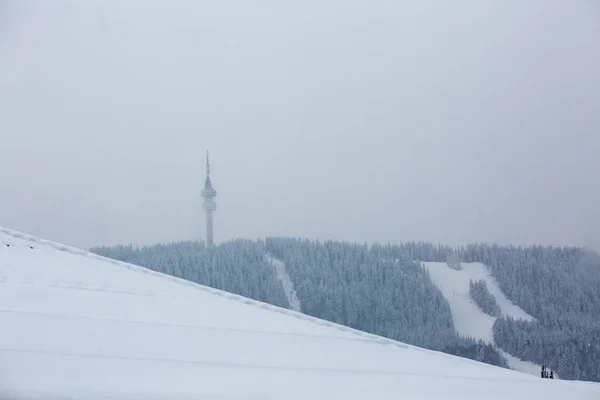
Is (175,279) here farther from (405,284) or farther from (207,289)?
(405,284)

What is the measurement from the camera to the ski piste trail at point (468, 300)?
27281 mm

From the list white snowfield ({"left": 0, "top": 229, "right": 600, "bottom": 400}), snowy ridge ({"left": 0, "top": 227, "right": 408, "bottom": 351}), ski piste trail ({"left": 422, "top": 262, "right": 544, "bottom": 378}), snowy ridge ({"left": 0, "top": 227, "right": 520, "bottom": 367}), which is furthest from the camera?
ski piste trail ({"left": 422, "top": 262, "right": 544, "bottom": 378})

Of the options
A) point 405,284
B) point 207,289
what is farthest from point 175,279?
point 405,284

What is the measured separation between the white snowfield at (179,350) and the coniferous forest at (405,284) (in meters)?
21.5

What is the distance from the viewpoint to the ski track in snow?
2921 cm

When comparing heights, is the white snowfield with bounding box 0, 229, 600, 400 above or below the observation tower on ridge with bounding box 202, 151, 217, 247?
below

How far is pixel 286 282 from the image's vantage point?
30.2 meters

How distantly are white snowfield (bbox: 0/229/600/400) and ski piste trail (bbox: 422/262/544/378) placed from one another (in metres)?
21.6

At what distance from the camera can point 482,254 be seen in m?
32.2

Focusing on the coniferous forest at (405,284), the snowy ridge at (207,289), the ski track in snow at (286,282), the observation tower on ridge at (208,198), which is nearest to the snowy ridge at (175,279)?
the snowy ridge at (207,289)

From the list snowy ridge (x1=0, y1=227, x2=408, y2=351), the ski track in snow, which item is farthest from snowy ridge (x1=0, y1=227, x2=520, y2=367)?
the ski track in snow

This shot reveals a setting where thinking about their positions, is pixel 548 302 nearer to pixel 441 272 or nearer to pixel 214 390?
pixel 441 272

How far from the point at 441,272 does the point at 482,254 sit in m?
2.39

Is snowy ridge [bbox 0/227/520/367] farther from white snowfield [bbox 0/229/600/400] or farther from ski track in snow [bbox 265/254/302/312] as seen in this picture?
ski track in snow [bbox 265/254/302/312]
